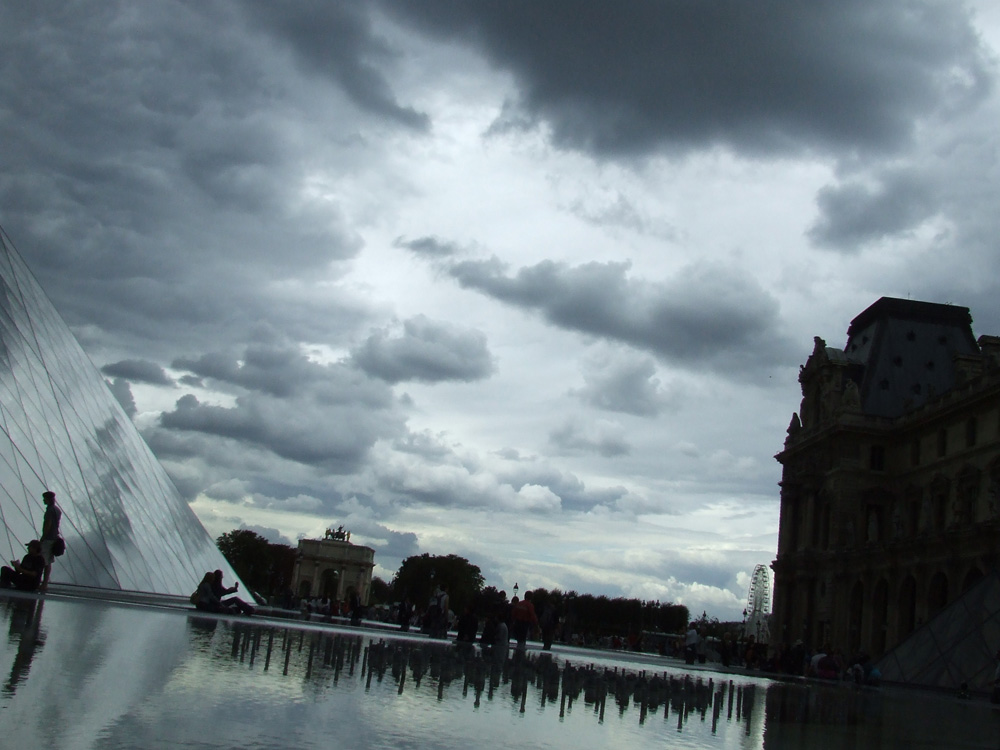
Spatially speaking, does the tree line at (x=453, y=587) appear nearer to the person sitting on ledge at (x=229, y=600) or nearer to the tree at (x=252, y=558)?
the tree at (x=252, y=558)

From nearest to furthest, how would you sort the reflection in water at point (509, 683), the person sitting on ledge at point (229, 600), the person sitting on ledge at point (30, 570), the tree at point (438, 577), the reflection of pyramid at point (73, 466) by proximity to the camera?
the reflection in water at point (509, 683), the person sitting on ledge at point (30, 570), the person sitting on ledge at point (229, 600), the reflection of pyramid at point (73, 466), the tree at point (438, 577)

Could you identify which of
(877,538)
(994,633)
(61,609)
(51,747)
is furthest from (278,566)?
(51,747)

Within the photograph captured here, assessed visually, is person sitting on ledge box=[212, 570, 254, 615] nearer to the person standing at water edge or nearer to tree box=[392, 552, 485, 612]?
the person standing at water edge

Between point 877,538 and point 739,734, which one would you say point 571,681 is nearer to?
point 739,734

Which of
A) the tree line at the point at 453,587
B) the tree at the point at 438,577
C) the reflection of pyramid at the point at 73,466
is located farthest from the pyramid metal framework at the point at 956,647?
the tree at the point at 438,577

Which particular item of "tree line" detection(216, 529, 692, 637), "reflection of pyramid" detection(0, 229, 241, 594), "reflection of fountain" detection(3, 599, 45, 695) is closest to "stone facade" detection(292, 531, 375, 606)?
"tree line" detection(216, 529, 692, 637)

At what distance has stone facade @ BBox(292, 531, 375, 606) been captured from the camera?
142375 millimetres

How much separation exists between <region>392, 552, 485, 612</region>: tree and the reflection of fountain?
5927 inches

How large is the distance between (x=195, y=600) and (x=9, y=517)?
438cm

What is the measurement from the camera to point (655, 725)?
830 centimetres

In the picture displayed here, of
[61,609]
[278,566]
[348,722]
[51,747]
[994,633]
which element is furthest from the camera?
[278,566]

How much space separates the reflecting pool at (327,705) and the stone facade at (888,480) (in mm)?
40729

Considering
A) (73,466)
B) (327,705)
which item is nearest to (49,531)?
(73,466)

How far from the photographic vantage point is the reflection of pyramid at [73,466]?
78.6 ft
